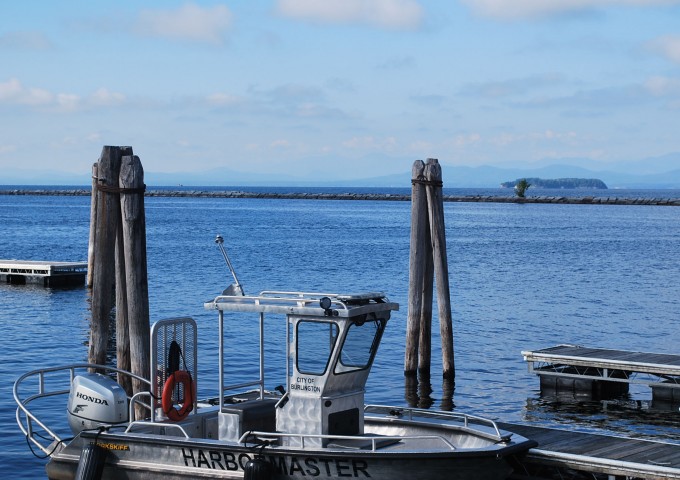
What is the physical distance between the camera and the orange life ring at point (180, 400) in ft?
49.1

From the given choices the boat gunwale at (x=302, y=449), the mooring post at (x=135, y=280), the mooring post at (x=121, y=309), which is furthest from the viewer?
the mooring post at (x=121, y=309)

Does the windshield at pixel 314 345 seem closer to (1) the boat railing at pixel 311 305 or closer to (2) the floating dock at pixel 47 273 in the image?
(1) the boat railing at pixel 311 305

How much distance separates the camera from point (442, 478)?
13438 mm

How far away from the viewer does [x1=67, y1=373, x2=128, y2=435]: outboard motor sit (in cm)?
1516

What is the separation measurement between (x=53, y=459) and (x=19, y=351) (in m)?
15.1

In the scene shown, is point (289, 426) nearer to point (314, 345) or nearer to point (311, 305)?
point (314, 345)

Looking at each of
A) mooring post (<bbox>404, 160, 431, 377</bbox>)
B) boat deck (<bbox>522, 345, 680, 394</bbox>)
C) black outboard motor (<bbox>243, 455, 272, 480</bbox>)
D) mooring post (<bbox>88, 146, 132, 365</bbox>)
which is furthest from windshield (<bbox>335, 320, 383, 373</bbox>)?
boat deck (<bbox>522, 345, 680, 394</bbox>)

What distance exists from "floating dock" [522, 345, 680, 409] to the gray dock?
7.31 meters

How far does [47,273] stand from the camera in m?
45.5

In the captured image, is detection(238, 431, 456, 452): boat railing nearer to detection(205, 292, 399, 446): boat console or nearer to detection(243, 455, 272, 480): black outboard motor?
detection(205, 292, 399, 446): boat console

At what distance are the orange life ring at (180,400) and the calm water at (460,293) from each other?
160 inches

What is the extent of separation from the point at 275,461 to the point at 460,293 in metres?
33.5

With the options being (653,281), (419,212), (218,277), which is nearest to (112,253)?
(419,212)

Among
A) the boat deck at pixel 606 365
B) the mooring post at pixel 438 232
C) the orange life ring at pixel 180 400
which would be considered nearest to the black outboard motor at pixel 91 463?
the orange life ring at pixel 180 400
